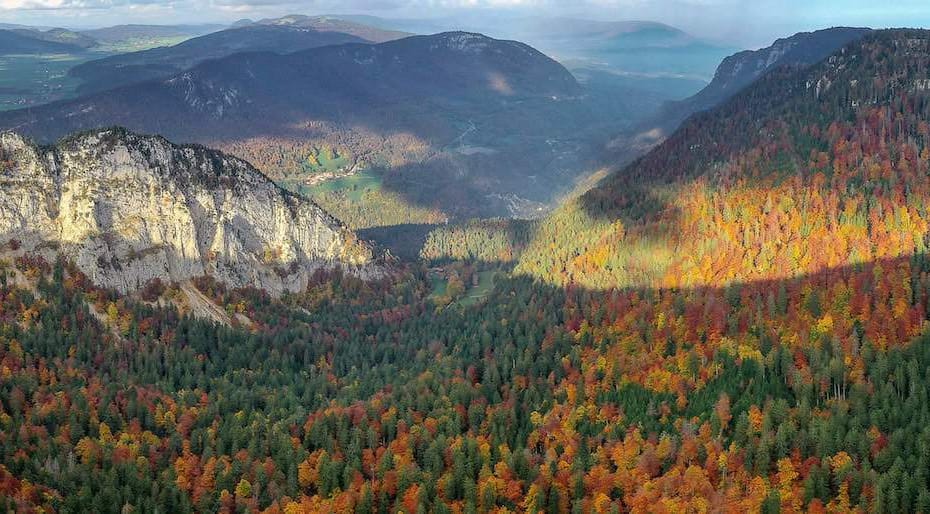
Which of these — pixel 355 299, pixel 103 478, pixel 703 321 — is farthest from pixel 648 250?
pixel 103 478

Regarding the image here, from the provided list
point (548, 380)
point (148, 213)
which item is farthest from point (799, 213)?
point (148, 213)

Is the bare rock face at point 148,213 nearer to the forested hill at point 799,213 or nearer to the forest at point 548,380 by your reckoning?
the forest at point 548,380

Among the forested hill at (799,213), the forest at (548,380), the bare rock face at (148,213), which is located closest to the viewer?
the forest at (548,380)

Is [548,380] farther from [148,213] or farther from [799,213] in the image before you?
[148,213]

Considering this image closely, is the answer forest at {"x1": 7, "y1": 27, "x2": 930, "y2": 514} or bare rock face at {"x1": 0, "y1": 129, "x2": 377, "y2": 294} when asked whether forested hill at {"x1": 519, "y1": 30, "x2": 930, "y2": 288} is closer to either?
forest at {"x1": 7, "y1": 27, "x2": 930, "y2": 514}

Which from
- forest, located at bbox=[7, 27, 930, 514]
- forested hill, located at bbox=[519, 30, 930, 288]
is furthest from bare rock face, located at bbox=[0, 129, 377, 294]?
forested hill, located at bbox=[519, 30, 930, 288]

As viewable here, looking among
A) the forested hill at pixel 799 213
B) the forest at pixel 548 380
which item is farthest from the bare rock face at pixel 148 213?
the forested hill at pixel 799 213

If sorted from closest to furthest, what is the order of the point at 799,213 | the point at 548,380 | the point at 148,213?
the point at 548,380
the point at 148,213
the point at 799,213

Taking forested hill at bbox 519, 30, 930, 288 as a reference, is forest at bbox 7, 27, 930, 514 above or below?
below
